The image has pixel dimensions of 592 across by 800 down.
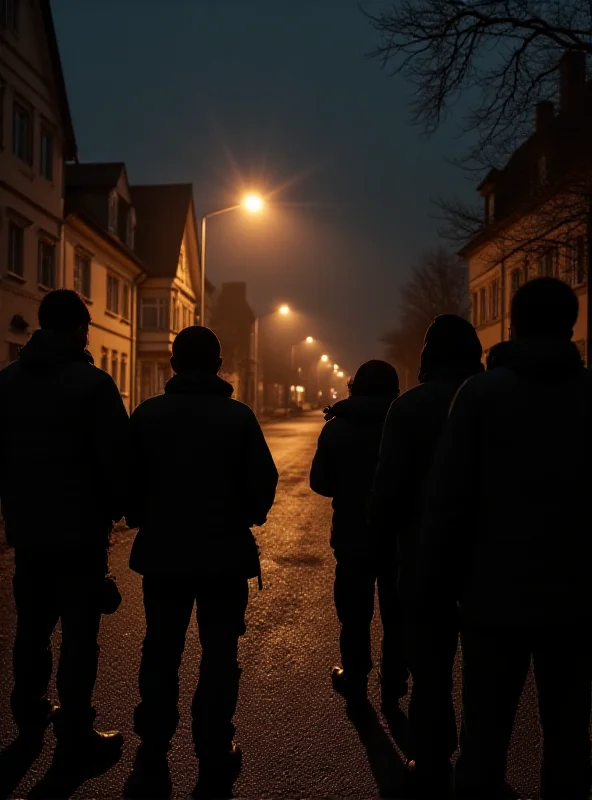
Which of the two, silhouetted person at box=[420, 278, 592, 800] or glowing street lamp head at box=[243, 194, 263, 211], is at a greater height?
glowing street lamp head at box=[243, 194, 263, 211]

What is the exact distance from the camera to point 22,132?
868 inches

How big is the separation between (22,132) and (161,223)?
64.5 feet

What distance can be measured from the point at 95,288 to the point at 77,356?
89.9 ft

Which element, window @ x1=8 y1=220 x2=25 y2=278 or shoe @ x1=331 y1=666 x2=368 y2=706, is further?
window @ x1=8 y1=220 x2=25 y2=278

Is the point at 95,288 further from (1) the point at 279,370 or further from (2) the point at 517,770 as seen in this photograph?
(1) the point at 279,370

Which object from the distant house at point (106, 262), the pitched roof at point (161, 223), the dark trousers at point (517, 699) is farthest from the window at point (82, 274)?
the dark trousers at point (517, 699)

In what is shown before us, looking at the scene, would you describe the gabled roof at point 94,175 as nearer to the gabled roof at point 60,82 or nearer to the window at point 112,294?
the window at point 112,294

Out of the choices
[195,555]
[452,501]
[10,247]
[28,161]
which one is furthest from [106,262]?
[452,501]

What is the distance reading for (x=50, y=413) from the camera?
358cm

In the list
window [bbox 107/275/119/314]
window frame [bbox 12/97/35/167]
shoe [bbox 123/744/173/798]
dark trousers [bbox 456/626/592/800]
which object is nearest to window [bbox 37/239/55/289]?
window frame [bbox 12/97/35/167]

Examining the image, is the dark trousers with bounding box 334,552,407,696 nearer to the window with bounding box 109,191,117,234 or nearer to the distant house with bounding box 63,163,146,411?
the distant house with bounding box 63,163,146,411

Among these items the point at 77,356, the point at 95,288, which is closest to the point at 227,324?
the point at 95,288

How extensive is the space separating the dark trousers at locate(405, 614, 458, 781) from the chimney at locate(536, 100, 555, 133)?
12.9 meters

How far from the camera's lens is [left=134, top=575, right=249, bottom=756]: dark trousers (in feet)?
11.3
